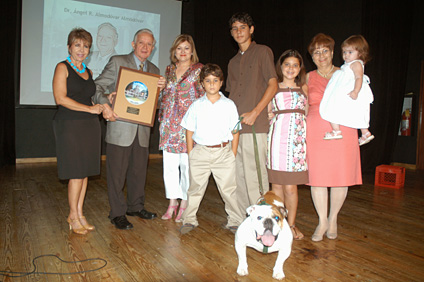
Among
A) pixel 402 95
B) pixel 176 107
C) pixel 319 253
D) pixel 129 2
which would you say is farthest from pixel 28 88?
pixel 402 95

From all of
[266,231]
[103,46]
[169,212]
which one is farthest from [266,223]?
[103,46]

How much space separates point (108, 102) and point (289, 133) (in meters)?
1.54

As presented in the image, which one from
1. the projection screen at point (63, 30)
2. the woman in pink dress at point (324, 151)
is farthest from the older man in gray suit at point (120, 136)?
the projection screen at point (63, 30)

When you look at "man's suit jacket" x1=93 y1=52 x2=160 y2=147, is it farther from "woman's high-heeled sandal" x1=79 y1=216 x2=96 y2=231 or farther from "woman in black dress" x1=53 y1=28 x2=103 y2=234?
"woman's high-heeled sandal" x1=79 y1=216 x2=96 y2=231

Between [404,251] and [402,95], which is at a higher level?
[402,95]

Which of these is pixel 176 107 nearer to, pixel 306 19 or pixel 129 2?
pixel 129 2

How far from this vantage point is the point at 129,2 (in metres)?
6.86

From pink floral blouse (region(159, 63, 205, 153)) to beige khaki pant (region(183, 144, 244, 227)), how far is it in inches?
14.0

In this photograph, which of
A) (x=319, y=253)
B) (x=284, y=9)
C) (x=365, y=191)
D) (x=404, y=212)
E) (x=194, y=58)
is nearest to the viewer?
(x=319, y=253)

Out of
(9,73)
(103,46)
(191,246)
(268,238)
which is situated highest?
(103,46)

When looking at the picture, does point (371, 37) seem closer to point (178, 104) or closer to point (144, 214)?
point (178, 104)

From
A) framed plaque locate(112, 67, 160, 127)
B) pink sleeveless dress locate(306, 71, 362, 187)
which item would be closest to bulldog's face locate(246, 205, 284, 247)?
pink sleeveless dress locate(306, 71, 362, 187)

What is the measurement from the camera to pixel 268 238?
186 cm

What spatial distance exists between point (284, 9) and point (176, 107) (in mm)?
5860
